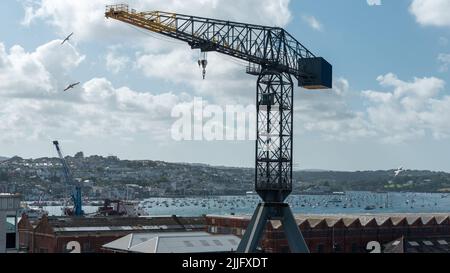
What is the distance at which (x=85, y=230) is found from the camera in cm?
9425

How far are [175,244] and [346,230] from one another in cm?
2444

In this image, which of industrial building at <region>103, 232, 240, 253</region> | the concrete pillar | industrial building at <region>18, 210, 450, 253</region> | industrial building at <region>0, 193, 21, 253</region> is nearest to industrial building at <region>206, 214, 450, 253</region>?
industrial building at <region>18, 210, 450, 253</region>

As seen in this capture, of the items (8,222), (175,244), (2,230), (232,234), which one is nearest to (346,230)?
(232,234)

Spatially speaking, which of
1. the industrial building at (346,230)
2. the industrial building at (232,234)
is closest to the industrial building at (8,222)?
the industrial building at (232,234)

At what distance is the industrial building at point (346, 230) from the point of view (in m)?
82.1

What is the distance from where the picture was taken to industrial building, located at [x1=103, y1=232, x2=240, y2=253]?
71375 mm

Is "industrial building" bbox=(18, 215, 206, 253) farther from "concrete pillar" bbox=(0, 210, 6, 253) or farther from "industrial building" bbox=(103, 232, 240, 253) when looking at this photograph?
"concrete pillar" bbox=(0, 210, 6, 253)

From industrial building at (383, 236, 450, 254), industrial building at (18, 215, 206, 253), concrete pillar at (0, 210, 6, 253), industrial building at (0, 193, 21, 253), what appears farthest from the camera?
industrial building at (18, 215, 206, 253)

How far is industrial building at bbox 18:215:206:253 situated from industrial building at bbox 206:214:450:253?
9967 mm

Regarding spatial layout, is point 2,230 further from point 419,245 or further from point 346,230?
point 419,245

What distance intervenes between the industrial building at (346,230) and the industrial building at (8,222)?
3659 centimetres

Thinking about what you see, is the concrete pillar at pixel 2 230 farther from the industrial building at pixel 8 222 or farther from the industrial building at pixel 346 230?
the industrial building at pixel 346 230

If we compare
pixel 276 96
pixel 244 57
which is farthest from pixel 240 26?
pixel 276 96

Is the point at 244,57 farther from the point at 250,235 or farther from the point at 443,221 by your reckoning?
the point at 443,221
